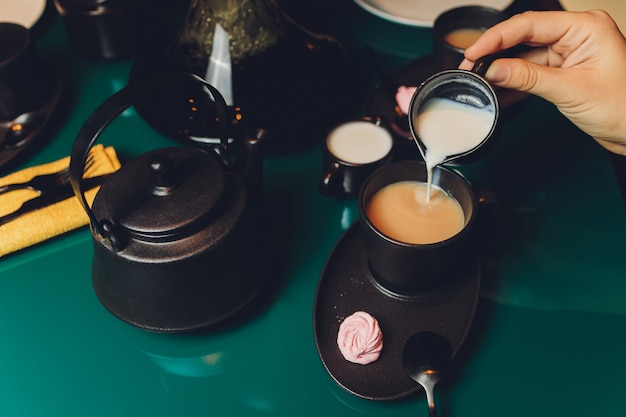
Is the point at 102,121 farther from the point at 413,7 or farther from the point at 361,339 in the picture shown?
the point at 413,7

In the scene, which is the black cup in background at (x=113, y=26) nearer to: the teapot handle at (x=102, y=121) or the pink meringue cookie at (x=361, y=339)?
the teapot handle at (x=102, y=121)

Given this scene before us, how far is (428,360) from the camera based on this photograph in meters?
0.80

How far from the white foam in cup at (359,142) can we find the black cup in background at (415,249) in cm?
13

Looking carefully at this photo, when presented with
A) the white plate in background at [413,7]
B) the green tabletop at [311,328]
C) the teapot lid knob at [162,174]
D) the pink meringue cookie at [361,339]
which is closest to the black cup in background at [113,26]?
the green tabletop at [311,328]

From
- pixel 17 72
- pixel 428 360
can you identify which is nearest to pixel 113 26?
pixel 17 72

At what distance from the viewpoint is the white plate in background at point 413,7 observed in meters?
1.39

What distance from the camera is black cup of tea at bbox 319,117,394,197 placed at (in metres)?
→ 0.99

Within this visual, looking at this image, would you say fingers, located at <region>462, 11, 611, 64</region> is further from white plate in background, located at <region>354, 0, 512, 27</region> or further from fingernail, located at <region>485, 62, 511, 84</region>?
white plate in background, located at <region>354, 0, 512, 27</region>

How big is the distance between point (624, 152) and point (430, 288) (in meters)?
0.44

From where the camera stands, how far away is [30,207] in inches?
39.2

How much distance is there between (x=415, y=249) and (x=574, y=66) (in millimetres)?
421

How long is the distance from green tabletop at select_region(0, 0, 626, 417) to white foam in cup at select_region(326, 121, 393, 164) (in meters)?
0.09

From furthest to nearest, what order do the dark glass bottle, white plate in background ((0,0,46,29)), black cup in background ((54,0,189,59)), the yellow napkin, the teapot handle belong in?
1. white plate in background ((0,0,46,29))
2. black cup in background ((54,0,189,59))
3. the dark glass bottle
4. the yellow napkin
5. the teapot handle

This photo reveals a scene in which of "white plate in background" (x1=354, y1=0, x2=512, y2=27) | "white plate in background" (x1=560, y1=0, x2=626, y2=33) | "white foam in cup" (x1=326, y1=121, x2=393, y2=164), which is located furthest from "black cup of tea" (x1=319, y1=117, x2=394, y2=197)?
"white plate in background" (x1=560, y1=0, x2=626, y2=33)
